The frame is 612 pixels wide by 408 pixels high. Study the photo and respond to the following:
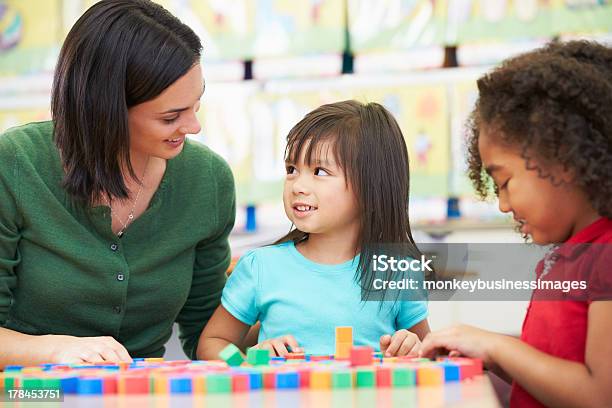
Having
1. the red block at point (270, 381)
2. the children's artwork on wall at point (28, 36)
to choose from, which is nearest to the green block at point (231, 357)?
the red block at point (270, 381)

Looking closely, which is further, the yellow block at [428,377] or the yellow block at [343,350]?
the yellow block at [343,350]

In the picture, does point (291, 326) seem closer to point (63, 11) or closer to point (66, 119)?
point (66, 119)

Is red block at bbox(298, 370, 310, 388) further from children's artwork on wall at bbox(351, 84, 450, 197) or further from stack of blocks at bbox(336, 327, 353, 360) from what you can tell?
children's artwork on wall at bbox(351, 84, 450, 197)

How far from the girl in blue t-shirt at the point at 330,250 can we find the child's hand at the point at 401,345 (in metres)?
0.18

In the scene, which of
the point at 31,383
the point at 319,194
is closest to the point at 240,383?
the point at 31,383

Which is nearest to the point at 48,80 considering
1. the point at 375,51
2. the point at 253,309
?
the point at 375,51

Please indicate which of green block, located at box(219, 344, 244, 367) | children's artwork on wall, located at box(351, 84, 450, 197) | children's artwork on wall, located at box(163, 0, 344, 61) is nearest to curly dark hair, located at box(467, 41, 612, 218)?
green block, located at box(219, 344, 244, 367)

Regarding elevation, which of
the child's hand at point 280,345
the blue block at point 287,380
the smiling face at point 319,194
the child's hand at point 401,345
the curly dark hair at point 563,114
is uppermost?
the curly dark hair at point 563,114

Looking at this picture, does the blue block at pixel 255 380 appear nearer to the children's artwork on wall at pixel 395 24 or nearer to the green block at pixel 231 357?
the green block at pixel 231 357

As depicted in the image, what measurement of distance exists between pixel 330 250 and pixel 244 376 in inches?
26.4

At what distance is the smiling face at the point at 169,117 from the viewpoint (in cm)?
144

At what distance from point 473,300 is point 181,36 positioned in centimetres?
153

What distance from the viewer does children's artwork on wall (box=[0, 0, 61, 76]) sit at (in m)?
2.93

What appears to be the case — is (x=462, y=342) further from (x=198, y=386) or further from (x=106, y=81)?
(x=106, y=81)
